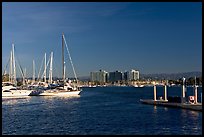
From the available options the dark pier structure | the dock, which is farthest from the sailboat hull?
the dark pier structure

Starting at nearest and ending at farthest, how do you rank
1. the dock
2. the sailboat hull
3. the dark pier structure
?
the dock
the dark pier structure
the sailboat hull

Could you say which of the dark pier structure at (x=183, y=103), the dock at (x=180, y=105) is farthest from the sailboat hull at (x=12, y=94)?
the dark pier structure at (x=183, y=103)

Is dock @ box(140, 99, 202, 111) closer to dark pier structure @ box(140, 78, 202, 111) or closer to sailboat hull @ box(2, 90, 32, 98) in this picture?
dark pier structure @ box(140, 78, 202, 111)

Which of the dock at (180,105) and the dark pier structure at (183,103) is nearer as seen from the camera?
the dock at (180,105)

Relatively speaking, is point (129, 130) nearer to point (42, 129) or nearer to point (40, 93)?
point (42, 129)

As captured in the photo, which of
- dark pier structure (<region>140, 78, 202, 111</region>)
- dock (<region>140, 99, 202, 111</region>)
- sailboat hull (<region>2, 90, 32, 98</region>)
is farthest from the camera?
sailboat hull (<region>2, 90, 32, 98</region>)

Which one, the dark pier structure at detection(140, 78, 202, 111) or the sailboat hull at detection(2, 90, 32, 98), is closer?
the dark pier structure at detection(140, 78, 202, 111)

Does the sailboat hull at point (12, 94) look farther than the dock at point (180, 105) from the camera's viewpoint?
Yes

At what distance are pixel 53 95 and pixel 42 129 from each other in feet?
126

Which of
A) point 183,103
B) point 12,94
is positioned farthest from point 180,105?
point 12,94

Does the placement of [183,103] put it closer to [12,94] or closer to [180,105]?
[180,105]

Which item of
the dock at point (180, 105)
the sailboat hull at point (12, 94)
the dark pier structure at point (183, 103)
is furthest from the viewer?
the sailboat hull at point (12, 94)

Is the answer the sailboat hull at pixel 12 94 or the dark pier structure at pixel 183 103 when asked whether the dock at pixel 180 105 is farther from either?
the sailboat hull at pixel 12 94

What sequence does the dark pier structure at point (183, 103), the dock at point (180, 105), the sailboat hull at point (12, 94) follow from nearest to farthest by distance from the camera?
the dock at point (180, 105)
the dark pier structure at point (183, 103)
the sailboat hull at point (12, 94)
